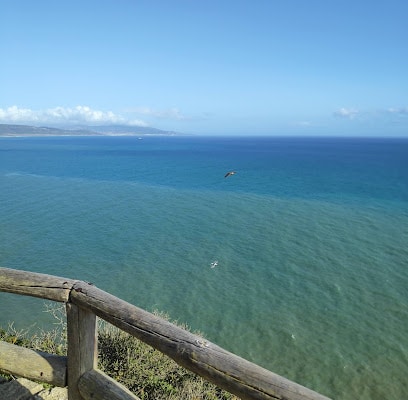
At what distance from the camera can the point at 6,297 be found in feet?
60.8

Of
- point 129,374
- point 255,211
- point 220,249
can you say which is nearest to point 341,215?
point 255,211

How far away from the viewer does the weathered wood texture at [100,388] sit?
10.7ft

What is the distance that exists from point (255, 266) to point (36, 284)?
70.2ft

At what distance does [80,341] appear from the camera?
11.0 feet

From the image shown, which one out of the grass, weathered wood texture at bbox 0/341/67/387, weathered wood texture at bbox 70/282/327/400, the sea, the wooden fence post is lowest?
the sea

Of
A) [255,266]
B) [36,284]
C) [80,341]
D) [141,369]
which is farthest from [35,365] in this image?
[255,266]

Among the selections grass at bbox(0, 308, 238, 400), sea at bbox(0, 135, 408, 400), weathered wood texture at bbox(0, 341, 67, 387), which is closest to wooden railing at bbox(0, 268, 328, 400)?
weathered wood texture at bbox(0, 341, 67, 387)

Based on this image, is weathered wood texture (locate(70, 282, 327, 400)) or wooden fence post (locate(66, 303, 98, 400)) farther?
wooden fence post (locate(66, 303, 98, 400))

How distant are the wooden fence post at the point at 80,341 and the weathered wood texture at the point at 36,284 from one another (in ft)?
0.51

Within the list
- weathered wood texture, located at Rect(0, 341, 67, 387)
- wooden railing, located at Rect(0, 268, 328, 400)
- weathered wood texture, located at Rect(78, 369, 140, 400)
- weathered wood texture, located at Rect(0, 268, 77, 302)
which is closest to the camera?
wooden railing, located at Rect(0, 268, 328, 400)

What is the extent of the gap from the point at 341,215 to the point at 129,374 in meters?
33.7

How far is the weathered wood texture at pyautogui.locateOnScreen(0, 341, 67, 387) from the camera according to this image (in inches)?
142

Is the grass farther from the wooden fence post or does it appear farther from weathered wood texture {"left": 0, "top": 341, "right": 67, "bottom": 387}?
the wooden fence post

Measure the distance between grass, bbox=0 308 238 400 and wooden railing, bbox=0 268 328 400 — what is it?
3821 millimetres
